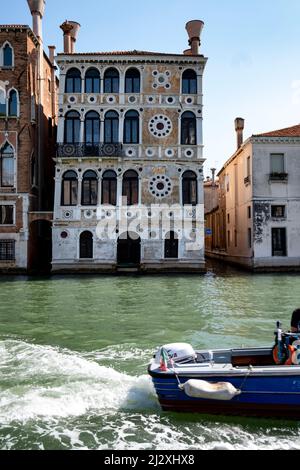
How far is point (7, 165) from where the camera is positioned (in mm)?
23312

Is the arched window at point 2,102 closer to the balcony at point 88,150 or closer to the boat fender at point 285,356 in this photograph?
the balcony at point 88,150

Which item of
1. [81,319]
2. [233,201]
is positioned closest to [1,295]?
[81,319]

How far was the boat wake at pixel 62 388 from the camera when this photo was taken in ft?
19.1

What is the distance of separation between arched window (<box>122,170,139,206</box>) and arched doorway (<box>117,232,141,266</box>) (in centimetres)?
169

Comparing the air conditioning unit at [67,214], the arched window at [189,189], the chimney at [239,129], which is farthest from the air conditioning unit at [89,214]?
the chimney at [239,129]

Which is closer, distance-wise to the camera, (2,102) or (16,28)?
(16,28)

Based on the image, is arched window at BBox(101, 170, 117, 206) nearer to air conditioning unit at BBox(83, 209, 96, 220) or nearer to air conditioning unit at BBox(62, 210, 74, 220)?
air conditioning unit at BBox(83, 209, 96, 220)

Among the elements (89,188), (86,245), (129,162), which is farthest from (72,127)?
(86,245)

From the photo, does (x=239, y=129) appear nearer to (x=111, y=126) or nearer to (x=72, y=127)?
(x=111, y=126)

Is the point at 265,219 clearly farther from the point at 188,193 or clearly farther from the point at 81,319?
the point at 81,319

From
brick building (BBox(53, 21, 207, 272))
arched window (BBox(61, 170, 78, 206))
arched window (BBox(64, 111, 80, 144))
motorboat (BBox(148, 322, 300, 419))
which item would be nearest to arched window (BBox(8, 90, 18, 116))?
brick building (BBox(53, 21, 207, 272))

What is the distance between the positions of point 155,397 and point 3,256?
18.3 meters

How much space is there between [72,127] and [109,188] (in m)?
3.72
